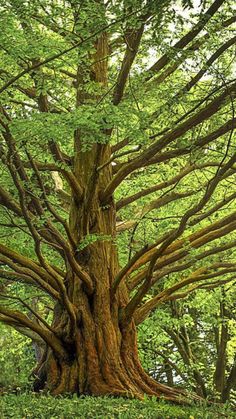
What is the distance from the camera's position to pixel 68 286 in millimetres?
7543

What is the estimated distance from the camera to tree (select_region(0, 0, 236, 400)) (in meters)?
4.60

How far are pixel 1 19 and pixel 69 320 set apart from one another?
4282 mm

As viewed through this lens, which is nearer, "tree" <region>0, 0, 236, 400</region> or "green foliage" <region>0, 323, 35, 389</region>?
"tree" <region>0, 0, 236, 400</region>

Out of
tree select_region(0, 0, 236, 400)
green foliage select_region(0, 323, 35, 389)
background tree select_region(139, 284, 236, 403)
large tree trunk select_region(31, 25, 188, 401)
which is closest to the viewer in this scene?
tree select_region(0, 0, 236, 400)


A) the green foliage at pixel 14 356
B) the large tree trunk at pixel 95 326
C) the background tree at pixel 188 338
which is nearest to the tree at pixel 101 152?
the large tree trunk at pixel 95 326

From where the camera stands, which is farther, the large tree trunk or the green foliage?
A: the green foliage

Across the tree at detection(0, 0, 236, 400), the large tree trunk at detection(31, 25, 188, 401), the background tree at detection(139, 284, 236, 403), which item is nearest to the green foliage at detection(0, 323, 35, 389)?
the background tree at detection(139, 284, 236, 403)

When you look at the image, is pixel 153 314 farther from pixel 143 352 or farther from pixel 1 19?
pixel 1 19

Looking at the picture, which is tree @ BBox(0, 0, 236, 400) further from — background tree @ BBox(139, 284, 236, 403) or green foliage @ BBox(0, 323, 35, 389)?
green foliage @ BBox(0, 323, 35, 389)

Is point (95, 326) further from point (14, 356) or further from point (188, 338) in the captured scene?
point (14, 356)

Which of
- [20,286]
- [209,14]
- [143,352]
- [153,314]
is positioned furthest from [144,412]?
A: [143,352]

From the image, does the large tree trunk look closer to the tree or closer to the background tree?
the tree

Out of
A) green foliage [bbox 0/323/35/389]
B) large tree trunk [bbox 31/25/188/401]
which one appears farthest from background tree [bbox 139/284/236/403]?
large tree trunk [bbox 31/25/188/401]

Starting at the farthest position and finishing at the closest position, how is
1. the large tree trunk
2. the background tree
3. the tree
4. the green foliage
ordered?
1. the green foliage
2. the background tree
3. the large tree trunk
4. the tree
